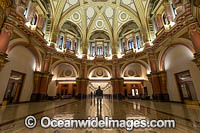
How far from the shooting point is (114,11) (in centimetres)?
1364

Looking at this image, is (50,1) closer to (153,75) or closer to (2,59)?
(2,59)

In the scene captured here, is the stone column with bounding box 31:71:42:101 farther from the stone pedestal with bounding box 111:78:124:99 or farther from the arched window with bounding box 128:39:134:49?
the arched window with bounding box 128:39:134:49

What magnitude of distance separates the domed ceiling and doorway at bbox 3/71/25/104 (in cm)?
572

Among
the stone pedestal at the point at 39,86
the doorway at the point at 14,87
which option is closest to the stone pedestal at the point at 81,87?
the stone pedestal at the point at 39,86

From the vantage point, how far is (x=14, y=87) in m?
6.79

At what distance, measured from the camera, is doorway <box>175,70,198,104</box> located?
6363 millimetres

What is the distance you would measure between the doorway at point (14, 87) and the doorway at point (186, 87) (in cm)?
1370

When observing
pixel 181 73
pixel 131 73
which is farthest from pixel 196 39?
pixel 131 73

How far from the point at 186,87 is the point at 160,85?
2.03 metres

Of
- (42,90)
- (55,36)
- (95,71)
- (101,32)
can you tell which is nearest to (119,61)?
(95,71)

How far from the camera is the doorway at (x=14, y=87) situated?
20.5 feet

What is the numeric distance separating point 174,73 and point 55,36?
14.2 meters

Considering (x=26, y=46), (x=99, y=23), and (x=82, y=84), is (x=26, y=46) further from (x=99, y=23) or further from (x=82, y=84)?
(x=99, y=23)

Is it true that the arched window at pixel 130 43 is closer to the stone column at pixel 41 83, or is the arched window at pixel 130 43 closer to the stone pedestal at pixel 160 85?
the stone pedestal at pixel 160 85
